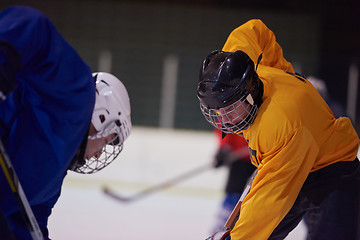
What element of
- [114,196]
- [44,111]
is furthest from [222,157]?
[44,111]

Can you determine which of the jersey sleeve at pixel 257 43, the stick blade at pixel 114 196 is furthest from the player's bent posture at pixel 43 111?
the stick blade at pixel 114 196

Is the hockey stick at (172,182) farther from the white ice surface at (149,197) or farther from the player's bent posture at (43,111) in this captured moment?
the player's bent posture at (43,111)

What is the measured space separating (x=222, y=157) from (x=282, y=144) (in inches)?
75.3

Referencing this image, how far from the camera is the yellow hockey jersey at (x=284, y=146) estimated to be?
5.03 ft

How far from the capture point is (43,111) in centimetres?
134

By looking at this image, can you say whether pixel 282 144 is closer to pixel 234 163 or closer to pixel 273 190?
pixel 273 190

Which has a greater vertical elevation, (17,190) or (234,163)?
(17,190)

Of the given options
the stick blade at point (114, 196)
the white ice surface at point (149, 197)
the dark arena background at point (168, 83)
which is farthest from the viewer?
the stick blade at point (114, 196)

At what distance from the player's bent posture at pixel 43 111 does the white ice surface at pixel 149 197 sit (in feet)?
4.22

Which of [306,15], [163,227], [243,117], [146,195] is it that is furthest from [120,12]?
[243,117]

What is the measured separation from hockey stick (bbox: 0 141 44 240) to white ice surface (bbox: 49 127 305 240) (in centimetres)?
127

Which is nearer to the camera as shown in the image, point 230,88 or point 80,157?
point 80,157

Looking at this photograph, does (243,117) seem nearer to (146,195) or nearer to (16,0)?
(146,195)

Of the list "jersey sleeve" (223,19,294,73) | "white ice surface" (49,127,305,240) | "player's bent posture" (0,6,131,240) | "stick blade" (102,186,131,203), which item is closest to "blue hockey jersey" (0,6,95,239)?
"player's bent posture" (0,6,131,240)
